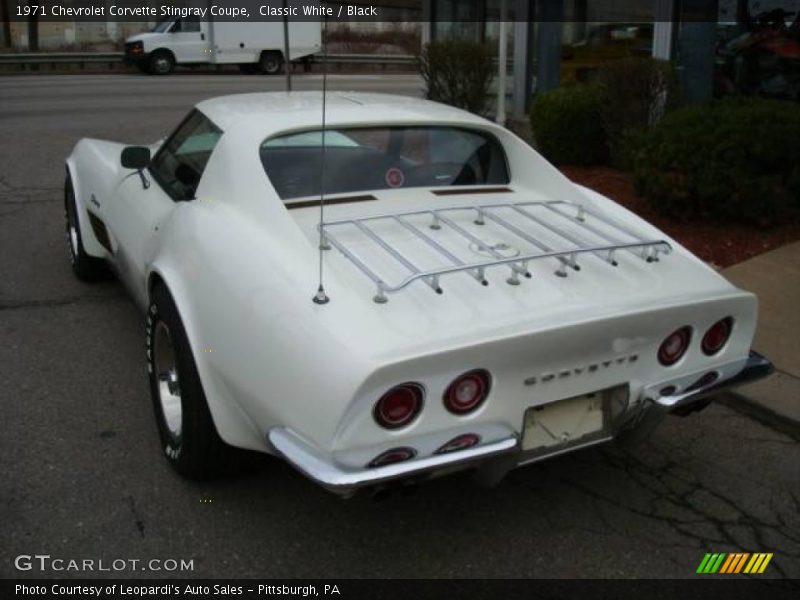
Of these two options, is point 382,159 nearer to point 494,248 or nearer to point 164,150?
point 494,248

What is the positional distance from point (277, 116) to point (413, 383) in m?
1.80

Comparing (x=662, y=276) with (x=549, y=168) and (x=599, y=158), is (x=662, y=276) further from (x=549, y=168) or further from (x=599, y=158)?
(x=599, y=158)

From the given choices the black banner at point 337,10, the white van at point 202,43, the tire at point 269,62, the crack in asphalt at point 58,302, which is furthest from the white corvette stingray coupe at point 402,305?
the tire at point 269,62

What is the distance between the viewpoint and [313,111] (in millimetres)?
3898

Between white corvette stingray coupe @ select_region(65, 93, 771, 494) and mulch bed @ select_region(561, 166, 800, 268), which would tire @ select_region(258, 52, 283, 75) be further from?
white corvette stingray coupe @ select_region(65, 93, 771, 494)

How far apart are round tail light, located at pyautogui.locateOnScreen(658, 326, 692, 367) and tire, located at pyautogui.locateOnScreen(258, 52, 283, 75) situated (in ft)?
82.5

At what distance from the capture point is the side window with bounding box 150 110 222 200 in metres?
3.88

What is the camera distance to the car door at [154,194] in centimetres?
387

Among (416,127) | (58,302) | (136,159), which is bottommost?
(58,302)

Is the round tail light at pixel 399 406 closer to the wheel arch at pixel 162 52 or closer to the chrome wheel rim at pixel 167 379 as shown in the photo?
the chrome wheel rim at pixel 167 379

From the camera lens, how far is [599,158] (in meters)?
8.84

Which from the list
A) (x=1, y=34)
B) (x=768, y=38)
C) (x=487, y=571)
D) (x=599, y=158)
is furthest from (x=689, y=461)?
(x=1, y=34)

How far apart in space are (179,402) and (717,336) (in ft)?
6.73
